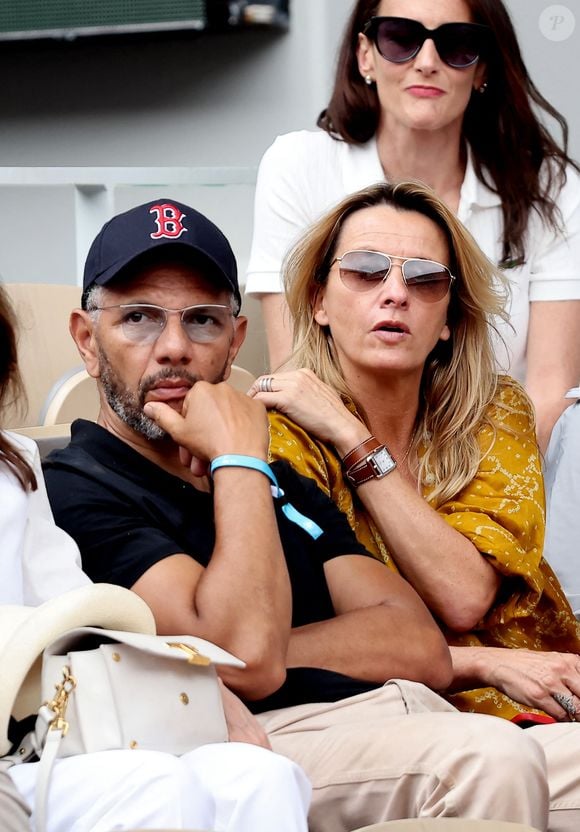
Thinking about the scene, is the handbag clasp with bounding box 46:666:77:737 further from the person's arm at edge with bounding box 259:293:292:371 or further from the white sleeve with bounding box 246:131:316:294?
the white sleeve with bounding box 246:131:316:294

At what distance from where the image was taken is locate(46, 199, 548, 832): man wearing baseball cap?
1.96 m

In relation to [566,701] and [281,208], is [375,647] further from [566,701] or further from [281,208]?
[281,208]

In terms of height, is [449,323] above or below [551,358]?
above

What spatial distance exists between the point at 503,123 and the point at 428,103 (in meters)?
0.26

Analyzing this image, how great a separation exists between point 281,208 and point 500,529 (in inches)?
46.0

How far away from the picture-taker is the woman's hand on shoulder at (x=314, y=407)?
2795 mm

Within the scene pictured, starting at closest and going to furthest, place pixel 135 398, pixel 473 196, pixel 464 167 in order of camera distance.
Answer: pixel 135 398
pixel 473 196
pixel 464 167

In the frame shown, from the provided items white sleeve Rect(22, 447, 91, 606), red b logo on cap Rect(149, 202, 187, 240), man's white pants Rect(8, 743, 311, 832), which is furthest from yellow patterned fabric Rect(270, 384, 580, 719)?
man's white pants Rect(8, 743, 311, 832)

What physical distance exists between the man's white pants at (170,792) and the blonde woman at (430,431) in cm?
102

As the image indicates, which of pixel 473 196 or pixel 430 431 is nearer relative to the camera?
pixel 430 431

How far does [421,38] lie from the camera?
3451 mm

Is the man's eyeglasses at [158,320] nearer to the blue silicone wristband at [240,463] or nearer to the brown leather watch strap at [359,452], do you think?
the blue silicone wristband at [240,463]

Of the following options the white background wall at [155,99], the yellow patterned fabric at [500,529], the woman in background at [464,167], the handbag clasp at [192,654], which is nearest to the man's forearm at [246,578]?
the handbag clasp at [192,654]

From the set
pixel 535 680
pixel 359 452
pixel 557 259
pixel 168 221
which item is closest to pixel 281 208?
pixel 557 259
